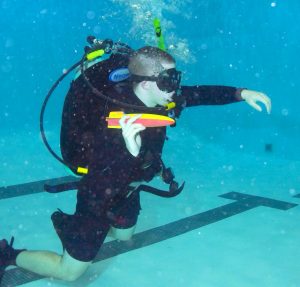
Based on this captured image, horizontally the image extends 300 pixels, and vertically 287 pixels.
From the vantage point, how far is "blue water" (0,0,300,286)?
17.3ft

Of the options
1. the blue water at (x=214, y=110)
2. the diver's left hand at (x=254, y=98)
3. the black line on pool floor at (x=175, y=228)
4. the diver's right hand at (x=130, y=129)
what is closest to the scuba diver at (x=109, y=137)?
the diver's right hand at (x=130, y=129)

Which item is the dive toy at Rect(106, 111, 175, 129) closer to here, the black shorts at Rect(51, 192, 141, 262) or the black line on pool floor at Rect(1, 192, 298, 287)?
the black shorts at Rect(51, 192, 141, 262)

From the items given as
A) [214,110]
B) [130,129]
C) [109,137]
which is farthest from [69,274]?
[214,110]

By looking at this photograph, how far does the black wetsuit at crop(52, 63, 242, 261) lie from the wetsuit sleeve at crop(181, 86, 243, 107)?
699 mm

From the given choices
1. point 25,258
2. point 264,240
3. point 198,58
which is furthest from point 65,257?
point 198,58

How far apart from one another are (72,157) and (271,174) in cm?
664

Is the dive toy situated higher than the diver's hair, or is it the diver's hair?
the diver's hair

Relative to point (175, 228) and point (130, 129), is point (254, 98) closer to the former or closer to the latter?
point (130, 129)

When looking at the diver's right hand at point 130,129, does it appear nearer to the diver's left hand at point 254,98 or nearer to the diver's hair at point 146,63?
the diver's hair at point 146,63

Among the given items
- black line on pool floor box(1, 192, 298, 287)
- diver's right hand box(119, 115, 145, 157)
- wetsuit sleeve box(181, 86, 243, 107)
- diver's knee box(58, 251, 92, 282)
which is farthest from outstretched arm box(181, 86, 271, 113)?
black line on pool floor box(1, 192, 298, 287)

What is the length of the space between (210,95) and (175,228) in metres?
2.12

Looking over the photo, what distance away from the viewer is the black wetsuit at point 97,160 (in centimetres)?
279

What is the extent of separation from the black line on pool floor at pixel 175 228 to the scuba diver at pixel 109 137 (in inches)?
26.3

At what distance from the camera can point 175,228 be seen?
16.6 ft
